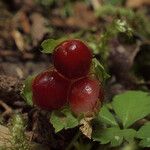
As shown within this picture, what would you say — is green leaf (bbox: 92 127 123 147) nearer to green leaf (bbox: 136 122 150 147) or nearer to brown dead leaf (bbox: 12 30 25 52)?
green leaf (bbox: 136 122 150 147)

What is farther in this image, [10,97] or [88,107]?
[10,97]

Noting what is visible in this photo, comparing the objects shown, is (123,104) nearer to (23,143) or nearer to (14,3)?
(23,143)

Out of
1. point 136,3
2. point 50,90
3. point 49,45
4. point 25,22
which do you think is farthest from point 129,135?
point 136,3

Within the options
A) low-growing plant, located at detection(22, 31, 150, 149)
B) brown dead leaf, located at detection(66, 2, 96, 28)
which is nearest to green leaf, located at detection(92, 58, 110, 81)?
low-growing plant, located at detection(22, 31, 150, 149)

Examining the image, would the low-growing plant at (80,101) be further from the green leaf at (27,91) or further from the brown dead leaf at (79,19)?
the brown dead leaf at (79,19)

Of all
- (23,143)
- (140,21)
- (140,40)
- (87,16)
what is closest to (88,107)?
(23,143)

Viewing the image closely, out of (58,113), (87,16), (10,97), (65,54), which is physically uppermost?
(65,54)

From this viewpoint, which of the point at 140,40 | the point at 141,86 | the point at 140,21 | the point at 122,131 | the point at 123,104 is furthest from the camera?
the point at 140,21
